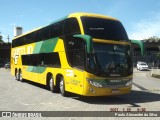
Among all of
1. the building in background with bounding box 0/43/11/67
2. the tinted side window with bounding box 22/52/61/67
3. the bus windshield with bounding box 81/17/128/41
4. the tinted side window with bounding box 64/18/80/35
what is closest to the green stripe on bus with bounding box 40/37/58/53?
the tinted side window with bounding box 22/52/61/67

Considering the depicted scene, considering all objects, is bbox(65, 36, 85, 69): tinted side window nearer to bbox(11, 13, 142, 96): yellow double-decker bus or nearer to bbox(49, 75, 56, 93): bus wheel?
bbox(11, 13, 142, 96): yellow double-decker bus

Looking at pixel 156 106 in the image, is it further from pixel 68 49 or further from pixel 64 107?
pixel 68 49

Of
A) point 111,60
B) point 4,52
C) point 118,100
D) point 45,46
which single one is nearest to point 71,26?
point 111,60

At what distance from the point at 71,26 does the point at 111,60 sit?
2.64 metres

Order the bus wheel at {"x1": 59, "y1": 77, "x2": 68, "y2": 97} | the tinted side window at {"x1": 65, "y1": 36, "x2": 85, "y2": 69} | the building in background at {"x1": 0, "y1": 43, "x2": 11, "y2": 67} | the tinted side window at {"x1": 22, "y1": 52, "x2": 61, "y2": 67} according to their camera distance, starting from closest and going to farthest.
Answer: the tinted side window at {"x1": 65, "y1": 36, "x2": 85, "y2": 69}
the bus wheel at {"x1": 59, "y1": 77, "x2": 68, "y2": 97}
the tinted side window at {"x1": 22, "y1": 52, "x2": 61, "y2": 67}
the building in background at {"x1": 0, "y1": 43, "x2": 11, "y2": 67}

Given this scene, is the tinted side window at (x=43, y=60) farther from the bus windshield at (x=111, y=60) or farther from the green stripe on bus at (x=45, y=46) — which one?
the bus windshield at (x=111, y=60)

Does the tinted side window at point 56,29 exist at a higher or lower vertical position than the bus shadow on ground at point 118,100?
higher

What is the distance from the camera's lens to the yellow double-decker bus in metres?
13.9

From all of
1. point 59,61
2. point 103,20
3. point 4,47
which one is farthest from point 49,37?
point 4,47

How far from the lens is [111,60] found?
1423 centimetres

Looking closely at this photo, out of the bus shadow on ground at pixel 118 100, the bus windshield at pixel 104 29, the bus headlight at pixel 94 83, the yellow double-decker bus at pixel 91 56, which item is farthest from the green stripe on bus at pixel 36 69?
the bus headlight at pixel 94 83

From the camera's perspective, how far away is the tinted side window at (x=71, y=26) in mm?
14875

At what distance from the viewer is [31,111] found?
453 inches

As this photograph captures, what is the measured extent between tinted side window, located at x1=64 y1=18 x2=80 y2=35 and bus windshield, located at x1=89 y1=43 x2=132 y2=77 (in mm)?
1394
